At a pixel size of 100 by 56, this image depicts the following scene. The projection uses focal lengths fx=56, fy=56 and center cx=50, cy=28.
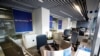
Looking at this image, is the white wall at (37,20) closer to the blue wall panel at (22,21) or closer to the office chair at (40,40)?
the blue wall panel at (22,21)

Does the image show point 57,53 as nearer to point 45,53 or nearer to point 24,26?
point 45,53

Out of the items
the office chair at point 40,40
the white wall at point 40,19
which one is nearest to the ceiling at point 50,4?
the white wall at point 40,19

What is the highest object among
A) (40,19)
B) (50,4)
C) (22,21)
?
(50,4)

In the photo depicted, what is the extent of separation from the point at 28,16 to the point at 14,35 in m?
1.70

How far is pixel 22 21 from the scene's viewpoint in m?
4.02

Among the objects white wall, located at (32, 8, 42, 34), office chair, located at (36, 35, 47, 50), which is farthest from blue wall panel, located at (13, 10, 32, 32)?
office chair, located at (36, 35, 47, 50)

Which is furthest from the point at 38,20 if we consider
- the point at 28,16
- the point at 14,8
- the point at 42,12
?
the point at 14,8

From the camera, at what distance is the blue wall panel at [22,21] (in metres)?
3.71

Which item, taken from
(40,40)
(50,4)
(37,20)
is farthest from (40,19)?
(40,40)

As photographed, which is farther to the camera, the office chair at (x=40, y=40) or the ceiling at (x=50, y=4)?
the ceiling at (x=50, y=4)

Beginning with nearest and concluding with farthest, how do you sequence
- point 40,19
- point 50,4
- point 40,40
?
point 40,40 → point 50,4 → point 40,19

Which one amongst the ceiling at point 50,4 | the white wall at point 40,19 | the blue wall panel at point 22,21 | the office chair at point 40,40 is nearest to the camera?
the office chair at point 40,40

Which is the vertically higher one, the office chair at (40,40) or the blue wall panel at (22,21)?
the blue wall panel at (22,21)

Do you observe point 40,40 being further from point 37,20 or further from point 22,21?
point 22,21
